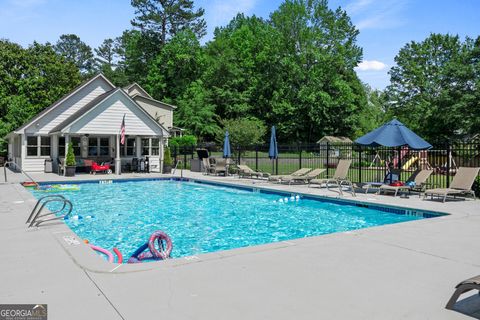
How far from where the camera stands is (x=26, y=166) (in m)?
22.0

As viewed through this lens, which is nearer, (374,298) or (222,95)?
(374,298)

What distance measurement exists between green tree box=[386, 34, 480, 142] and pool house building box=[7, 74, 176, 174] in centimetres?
2502

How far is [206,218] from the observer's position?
10.6 m

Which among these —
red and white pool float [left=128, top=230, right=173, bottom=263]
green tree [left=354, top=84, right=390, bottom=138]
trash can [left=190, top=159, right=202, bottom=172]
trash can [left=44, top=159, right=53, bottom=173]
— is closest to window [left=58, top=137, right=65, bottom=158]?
trash can [left=44, top=159, right=53, bottom=173]

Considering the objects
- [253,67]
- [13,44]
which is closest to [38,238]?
[13,44]

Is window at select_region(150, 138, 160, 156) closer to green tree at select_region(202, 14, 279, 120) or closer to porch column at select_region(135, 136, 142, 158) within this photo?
porch column at select_region(135, 136, 142, 158)

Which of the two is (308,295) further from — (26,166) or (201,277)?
(26,166)

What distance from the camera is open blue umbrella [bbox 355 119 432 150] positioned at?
12.5 meters

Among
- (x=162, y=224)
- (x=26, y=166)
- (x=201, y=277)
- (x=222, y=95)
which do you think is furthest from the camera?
(x=222, y=95)

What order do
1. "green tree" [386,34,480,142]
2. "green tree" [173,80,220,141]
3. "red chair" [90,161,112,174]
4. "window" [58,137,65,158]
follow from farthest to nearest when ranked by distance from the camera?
"green tree" [173,80,220,141] → "green tree" [386,34,480,142] → "window" [58,137,65,158] → "red chair" [90,161,112,174]

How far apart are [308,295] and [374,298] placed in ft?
2.05

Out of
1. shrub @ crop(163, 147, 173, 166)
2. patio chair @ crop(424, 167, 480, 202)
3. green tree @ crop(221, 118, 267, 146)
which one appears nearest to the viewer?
patio chair @ crop(424, 167, 480, 202)

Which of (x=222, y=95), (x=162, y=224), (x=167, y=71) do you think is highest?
(x=167, y=71)

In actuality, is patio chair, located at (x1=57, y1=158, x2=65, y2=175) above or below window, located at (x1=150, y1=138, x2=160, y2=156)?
below
